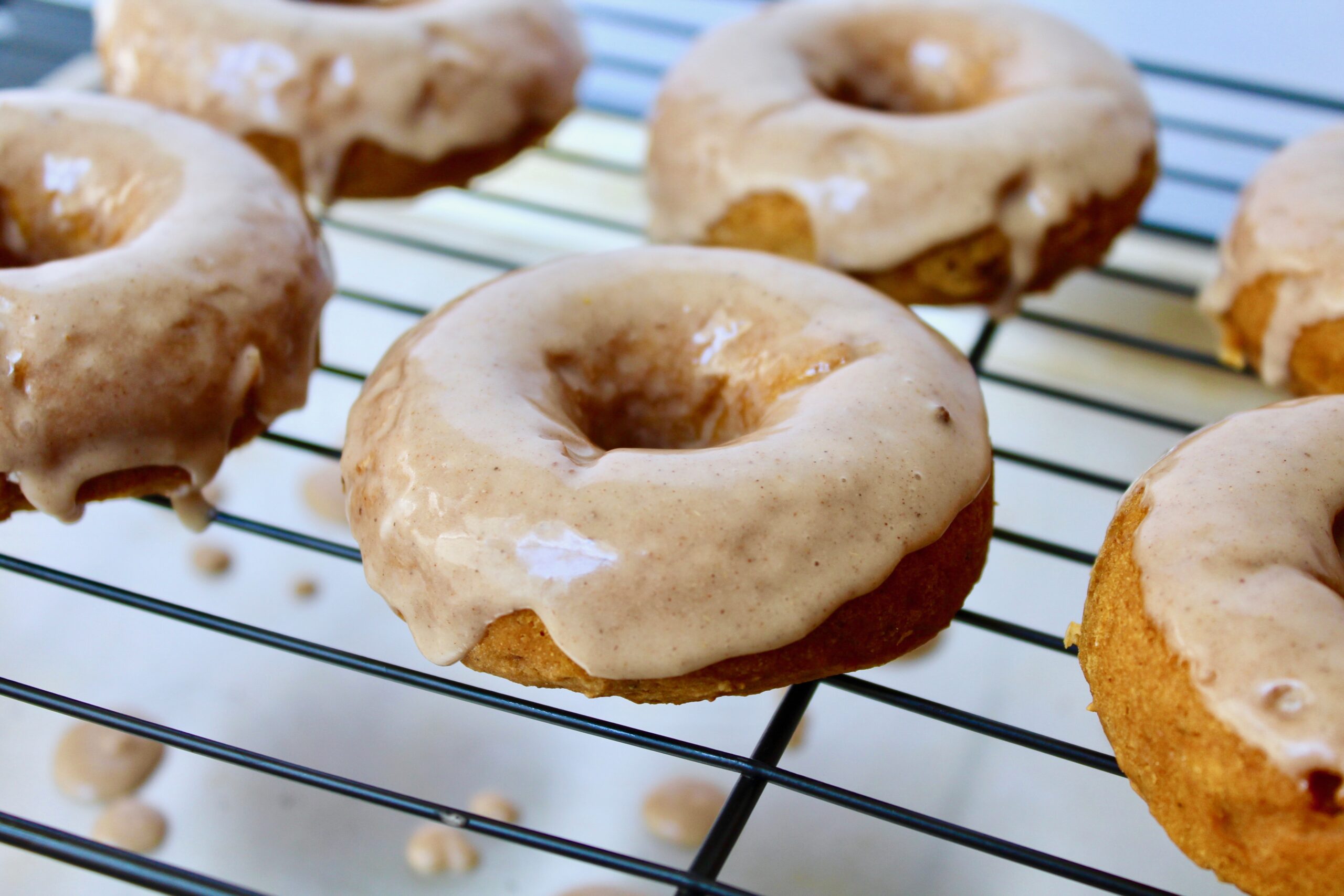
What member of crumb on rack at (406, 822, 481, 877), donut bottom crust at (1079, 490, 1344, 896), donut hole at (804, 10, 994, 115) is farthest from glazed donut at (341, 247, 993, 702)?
donut hole at (804, 10, 994, 115)

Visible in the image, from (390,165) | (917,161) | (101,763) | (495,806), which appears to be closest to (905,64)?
(917,161)

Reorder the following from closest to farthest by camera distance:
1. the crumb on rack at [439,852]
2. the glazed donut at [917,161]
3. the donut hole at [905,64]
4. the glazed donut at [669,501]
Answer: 1. the glazed donut at [669,501]
2. the crumb on rack at [439,852]
3. the glazed donut at [917,161]
4. the donut hole at [905,64]

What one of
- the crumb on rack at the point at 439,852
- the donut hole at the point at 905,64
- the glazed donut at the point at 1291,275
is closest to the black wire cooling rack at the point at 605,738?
the glazed donut at the point at 1291,275

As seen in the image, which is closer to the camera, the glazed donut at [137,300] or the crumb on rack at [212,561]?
the glazed donut at [137,300]

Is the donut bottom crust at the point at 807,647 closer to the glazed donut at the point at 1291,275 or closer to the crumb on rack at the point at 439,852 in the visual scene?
the crumb on rack at the point at 439,852

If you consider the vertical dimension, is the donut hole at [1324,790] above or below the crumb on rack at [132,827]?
above

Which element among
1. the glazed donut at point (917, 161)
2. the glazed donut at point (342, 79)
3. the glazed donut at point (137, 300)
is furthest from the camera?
the glazed donut at point (342, 79)

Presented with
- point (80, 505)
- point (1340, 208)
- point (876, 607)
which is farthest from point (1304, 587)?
point (80, 505)

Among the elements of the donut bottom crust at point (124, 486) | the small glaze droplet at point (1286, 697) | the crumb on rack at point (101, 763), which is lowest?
the crumb on rack at point (101, 763)
